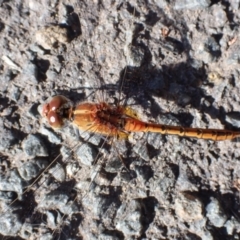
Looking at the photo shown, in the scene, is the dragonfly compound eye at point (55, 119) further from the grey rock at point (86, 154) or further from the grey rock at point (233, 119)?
the grey rock at point (233, 119)

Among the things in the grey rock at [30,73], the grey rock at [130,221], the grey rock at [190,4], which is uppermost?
the grey rock at [190,4]

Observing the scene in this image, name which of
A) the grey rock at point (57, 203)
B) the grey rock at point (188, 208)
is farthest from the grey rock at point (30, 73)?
the grey rock at point (188, 208)

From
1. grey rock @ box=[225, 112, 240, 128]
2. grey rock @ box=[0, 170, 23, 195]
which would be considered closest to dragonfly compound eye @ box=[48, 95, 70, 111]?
grey rock @ box=[0, 170, 23, 195]

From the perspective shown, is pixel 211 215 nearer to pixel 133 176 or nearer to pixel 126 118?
pixel 133 176

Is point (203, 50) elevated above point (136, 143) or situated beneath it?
elevated above

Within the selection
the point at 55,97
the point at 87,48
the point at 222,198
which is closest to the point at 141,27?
the point at 87,48

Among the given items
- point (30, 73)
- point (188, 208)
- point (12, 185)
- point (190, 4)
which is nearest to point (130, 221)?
point (188, 208)

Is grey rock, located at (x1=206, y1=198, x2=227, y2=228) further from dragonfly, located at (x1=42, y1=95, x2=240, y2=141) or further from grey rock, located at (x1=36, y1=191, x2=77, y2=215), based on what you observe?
grey rock, located at (x1=36, y1=191, x2=77, y2=215)
